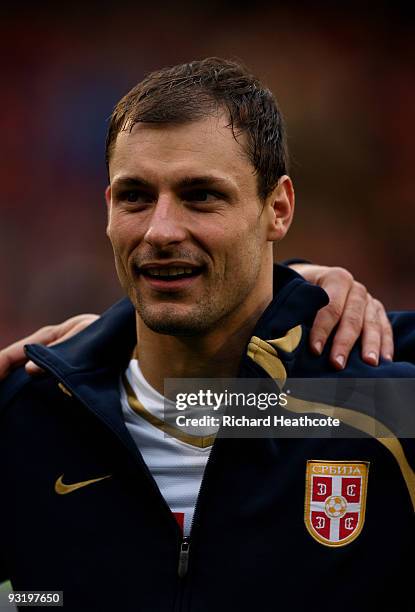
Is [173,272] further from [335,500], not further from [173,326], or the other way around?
[335,500]

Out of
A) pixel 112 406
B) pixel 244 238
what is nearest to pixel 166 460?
pixel 112 406

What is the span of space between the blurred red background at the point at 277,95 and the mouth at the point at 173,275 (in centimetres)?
643

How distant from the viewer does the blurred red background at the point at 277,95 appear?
28.1 ft

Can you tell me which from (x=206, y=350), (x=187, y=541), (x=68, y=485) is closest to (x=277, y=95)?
(x=206, y=350)

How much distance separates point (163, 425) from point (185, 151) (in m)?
0.70

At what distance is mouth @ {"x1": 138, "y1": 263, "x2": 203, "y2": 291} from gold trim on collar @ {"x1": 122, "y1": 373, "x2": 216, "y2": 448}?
37cm

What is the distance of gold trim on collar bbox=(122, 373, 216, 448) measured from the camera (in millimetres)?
2123

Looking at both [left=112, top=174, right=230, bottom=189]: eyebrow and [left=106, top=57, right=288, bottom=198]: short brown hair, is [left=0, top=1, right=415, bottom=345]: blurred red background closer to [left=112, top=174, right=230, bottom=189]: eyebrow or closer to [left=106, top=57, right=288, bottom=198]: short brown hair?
[left=106, top=57, right=288, bottom=198]: short brown hair

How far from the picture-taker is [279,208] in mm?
2232

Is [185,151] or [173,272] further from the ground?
[185,151]

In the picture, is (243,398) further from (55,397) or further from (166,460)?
(55,397)

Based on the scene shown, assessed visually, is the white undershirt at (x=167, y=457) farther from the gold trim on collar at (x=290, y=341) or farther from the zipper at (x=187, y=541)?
the gold trim on collar at (x=290, y=341)

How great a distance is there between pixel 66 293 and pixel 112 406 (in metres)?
5.94

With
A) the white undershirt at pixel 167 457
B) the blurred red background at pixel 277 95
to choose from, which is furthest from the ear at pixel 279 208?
the blurred red background at pixel 277 95
